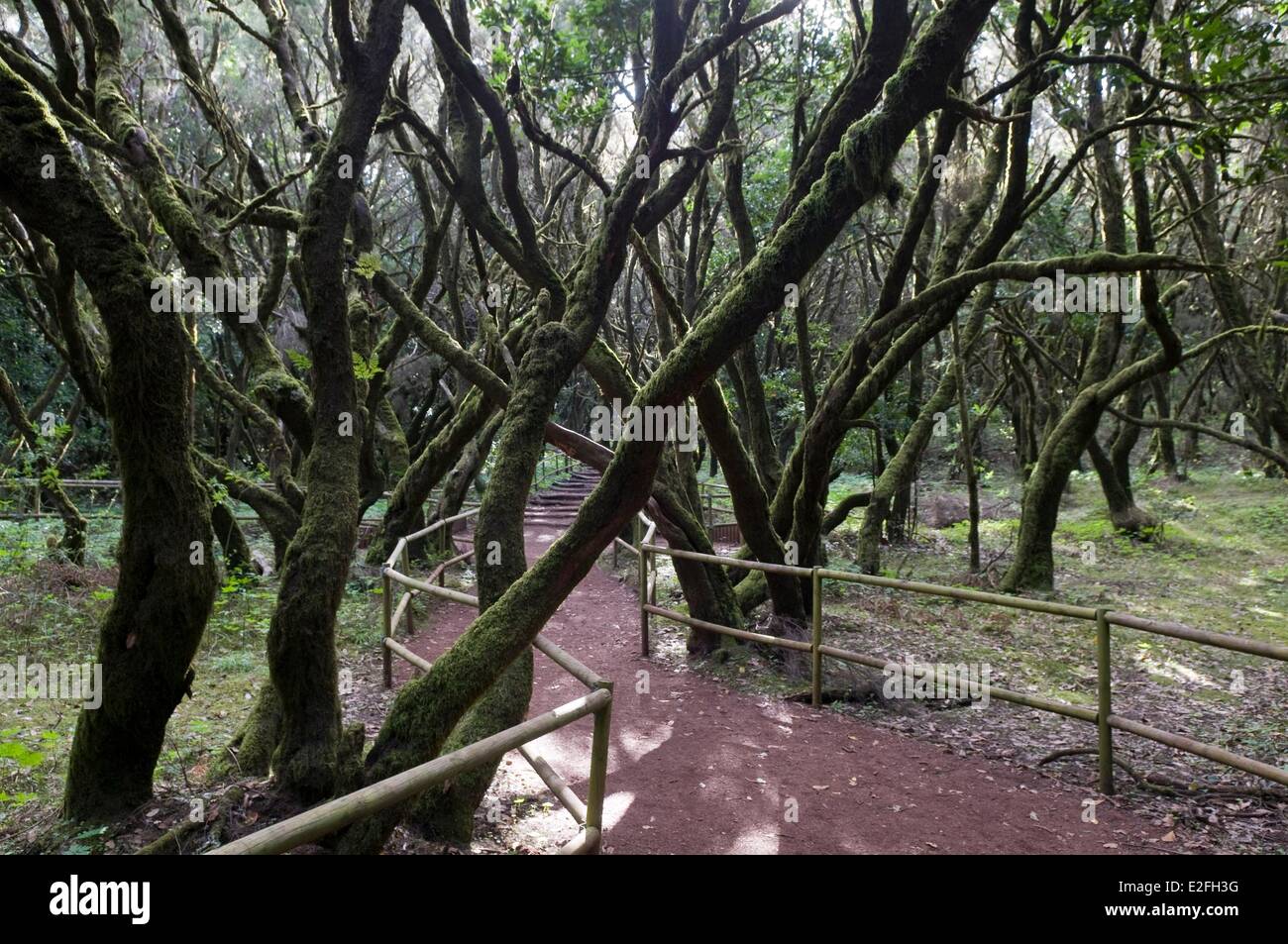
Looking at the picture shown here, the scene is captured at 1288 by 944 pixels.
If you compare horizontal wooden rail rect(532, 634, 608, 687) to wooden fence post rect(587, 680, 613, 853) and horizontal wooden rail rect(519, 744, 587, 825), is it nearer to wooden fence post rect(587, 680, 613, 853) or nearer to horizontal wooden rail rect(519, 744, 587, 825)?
wooden fence post rect(587, 680, 613, 853)

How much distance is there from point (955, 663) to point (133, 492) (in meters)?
7.25

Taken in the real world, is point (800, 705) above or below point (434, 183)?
below

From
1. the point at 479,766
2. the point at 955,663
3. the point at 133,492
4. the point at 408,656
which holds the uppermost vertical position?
the point at 133,492

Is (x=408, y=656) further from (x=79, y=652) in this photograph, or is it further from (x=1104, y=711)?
(x=1104, y=711)

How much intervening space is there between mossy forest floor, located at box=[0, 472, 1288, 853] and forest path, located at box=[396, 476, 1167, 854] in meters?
0.29

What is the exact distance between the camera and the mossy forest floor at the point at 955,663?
4582 mm

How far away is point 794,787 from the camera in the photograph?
5082 mm

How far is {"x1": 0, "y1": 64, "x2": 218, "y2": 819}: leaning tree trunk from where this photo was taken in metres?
3.40

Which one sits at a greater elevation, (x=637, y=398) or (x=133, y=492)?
(x=637, y=398)

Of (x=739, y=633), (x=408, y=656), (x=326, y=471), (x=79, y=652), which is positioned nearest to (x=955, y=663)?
(x=739, y=633)

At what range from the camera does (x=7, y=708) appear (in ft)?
20.9
